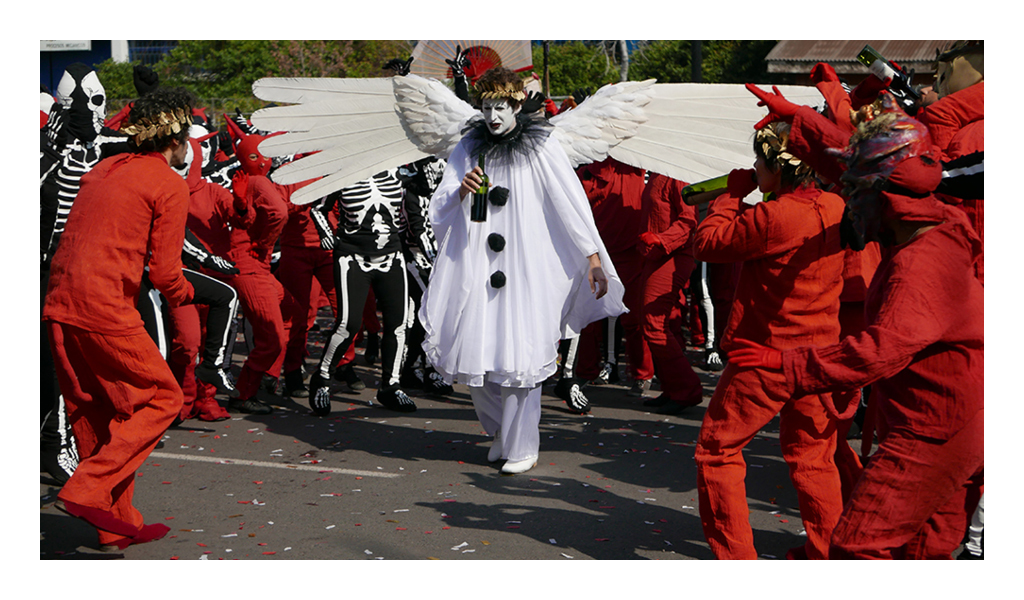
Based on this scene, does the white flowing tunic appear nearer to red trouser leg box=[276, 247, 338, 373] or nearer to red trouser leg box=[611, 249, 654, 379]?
red trouser leg box=[611, 249, 654, 379]

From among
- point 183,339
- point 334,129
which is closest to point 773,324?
point 334,129

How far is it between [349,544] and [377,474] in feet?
3.85

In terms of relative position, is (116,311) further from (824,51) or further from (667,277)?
(824,51)

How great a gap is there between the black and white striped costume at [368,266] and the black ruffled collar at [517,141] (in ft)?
5.45

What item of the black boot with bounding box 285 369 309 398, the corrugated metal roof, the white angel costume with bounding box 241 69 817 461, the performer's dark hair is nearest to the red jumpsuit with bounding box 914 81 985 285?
the white angel costume with bounding box 241 69 817 461

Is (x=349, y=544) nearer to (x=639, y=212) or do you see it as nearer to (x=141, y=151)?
(x=141, y=151)

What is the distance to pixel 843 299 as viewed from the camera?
199 inches

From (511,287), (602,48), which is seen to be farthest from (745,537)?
(602,48)

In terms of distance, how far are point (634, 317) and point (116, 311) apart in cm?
446

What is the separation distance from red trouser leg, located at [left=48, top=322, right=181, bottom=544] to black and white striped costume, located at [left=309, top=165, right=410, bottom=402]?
281 centimetres

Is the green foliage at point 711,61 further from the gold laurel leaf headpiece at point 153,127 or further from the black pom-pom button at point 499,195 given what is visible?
the gold laurel leaf headpiece at point 153,127

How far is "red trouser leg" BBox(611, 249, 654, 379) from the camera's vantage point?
7602mm

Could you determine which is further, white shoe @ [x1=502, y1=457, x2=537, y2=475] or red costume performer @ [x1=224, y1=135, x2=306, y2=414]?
red costume performer @ [x1=224, y1=135, x2=306, y2=414]

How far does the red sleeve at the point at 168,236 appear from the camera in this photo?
13.3 ft
